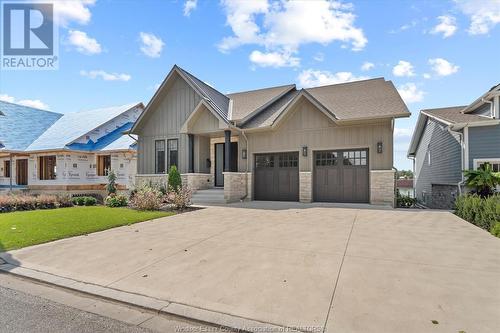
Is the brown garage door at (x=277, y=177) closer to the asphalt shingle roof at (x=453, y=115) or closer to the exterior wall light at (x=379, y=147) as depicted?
the exterior wall light at (x=379, y=147)

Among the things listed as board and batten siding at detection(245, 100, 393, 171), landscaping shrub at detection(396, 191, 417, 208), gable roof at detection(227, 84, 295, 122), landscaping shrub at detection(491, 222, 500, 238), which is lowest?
landscaping shrub at detection(396, 191, 417, 208)

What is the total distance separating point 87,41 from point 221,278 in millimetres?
13559

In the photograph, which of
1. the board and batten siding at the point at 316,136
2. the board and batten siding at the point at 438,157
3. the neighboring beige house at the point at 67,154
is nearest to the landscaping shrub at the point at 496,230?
the board and batten siding at the point at 316,136

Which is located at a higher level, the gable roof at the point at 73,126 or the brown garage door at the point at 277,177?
the gable roof at the point at 73,126

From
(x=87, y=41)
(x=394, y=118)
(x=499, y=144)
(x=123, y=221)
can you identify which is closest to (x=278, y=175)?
(x=394, y=118)

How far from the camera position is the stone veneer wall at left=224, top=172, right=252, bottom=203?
14734 millimetres

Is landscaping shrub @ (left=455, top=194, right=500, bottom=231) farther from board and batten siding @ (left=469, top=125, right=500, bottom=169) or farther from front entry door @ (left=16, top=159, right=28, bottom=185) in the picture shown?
front entry door @ (left=16, top=159, right=28, bottom=185)

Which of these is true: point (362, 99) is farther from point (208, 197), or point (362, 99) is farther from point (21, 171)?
point (21, 171)

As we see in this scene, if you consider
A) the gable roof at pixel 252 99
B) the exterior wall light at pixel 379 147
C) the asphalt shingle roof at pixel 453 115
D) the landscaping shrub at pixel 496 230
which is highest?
the gable roof at pixel 252 99

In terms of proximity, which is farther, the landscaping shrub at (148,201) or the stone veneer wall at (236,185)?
the stone veneer wall at (236,185)

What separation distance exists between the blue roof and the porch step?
50.8 feet

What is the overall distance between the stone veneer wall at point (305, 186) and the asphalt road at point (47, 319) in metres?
12.1

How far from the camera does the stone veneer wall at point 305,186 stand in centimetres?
1433

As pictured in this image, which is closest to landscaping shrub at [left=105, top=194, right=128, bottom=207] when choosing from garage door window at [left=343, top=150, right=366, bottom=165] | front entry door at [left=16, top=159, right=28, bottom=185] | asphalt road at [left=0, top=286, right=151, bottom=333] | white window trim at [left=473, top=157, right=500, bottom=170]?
asphalt road at [left=0, top=286, right=151, bottom=333]
